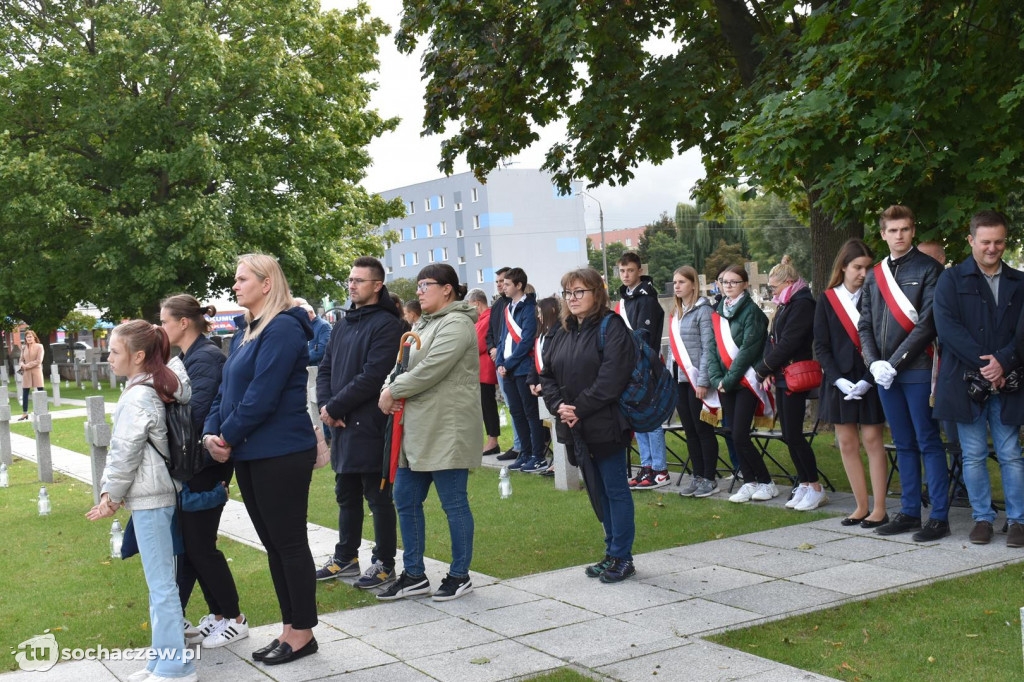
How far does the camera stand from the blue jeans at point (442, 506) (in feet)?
20.9

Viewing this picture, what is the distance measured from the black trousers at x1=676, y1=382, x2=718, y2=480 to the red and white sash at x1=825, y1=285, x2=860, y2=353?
2.11 meters

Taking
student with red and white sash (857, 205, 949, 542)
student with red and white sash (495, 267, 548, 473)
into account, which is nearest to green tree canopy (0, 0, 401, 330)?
student with red and white sash (495, 267, 548, 473)

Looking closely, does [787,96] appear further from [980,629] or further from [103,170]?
[103,170]

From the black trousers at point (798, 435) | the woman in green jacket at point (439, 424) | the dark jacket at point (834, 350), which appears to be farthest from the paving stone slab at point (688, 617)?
the black trousers at point (798, 435)

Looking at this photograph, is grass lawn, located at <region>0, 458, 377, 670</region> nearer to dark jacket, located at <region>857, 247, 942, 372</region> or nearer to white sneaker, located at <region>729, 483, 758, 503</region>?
white sneaker, located at <region>729, 483, 758, 503</region>

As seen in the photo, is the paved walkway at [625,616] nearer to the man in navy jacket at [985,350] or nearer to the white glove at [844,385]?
the man in navy jacket at [985,350]

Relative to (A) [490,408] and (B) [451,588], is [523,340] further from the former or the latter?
(B) [451,588]

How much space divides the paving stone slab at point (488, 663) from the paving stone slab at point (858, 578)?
6.57 feet

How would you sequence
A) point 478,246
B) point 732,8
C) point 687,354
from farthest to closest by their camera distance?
point 478,246
point 732,8
point 687,354

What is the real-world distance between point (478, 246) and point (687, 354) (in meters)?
82.1

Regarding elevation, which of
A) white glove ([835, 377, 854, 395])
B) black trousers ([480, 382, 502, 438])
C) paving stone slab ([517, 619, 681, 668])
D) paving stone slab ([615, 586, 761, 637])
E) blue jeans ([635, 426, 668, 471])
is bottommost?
paving stone slab ([615, 586, 761, 637])

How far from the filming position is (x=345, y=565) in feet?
23.4

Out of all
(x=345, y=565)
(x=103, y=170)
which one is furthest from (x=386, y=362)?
(x=103, y=170)

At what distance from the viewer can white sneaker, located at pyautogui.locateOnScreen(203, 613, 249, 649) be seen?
5613mm
